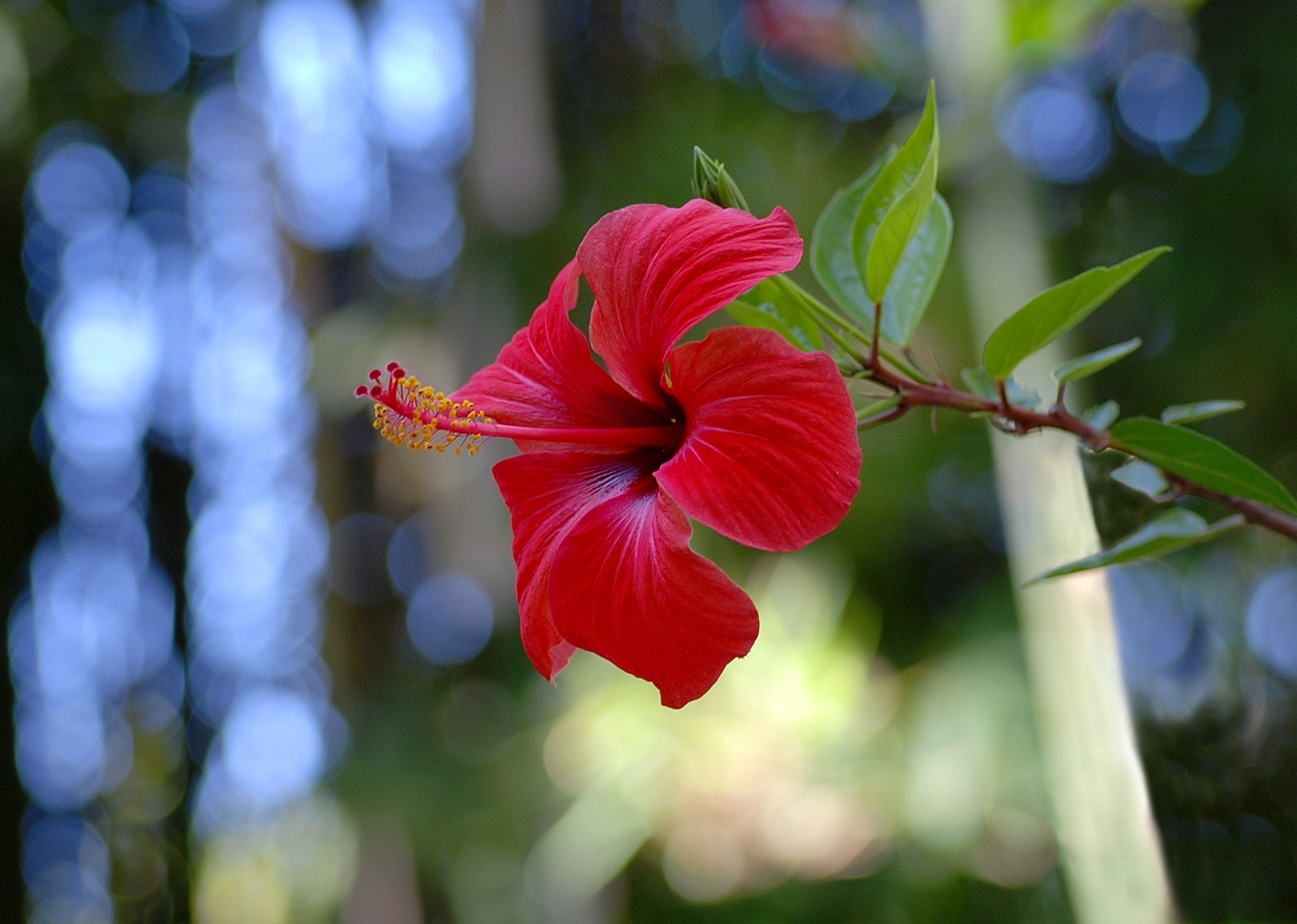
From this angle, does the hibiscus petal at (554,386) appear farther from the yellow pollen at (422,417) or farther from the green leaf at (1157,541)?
the green leaf at (1157,541)

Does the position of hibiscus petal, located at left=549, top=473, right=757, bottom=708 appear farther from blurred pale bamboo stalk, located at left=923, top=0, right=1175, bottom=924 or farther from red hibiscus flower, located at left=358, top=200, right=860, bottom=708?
blurred pale bamboo stalk, located at left=923, top=0, right=1175, bottom=924

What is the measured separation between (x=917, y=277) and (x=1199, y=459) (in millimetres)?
97

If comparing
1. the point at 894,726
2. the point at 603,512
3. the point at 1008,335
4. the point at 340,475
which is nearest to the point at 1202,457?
the point at 1008,335

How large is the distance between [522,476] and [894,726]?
3.47 feet

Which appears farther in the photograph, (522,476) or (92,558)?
(92,558)

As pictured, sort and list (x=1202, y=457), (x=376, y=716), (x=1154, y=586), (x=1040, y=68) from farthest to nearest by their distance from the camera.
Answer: (x=376, y=716) → (x=1040, y=68) → (x=1154, y=586) → (x=1202, y=457)

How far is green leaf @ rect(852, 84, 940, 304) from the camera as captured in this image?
0.22 meters

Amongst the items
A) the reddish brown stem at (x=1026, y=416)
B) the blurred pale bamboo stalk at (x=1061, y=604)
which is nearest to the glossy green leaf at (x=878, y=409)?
the reddish brown stem at (x=1026, y=416)

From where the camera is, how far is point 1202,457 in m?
0.23

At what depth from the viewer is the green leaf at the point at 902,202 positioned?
22 centimetres

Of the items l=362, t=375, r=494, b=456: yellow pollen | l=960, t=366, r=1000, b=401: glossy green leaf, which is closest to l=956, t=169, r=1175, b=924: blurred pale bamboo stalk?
l=960, t=366, r=1000, b=401: glossy green leaf

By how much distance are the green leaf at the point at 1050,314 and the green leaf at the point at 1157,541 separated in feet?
0.17

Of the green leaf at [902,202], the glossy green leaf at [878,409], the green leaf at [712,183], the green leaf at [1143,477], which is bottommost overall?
the green leaf at [1143,477]

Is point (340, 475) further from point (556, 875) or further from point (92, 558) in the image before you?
point (556, 875)
